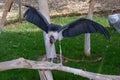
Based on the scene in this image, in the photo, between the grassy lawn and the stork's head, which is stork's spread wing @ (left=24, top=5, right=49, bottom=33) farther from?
the grassy lawn

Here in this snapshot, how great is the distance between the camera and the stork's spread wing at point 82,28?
2113 mm

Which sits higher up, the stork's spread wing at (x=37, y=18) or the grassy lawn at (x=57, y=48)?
the stork's spread wing at (x=37, y=18)

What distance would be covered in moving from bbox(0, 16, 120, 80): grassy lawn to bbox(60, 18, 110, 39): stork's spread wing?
1348 mm

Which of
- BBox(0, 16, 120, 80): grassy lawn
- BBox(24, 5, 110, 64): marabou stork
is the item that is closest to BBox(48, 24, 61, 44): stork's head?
BBox(24, 5, 110, 64): marabou stork

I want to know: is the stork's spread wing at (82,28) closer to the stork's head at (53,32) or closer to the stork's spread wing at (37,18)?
the stork's head at (53,32)

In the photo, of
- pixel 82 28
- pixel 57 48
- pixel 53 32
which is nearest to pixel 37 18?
pixel 53 32

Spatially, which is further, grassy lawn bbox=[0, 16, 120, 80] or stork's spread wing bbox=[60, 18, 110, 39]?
grassy lawn bbox=[0, 16, 120, 80]

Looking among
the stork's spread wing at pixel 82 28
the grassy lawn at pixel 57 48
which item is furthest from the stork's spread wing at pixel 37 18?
the grassy lawn at pixel 57 48

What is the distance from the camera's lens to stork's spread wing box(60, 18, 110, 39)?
211 cm

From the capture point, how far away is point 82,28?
2.15 meters

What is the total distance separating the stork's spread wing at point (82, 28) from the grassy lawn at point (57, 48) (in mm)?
1348

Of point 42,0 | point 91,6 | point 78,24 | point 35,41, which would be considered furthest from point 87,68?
point 78,24

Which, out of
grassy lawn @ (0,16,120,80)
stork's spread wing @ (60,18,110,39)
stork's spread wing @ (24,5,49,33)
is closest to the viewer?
stork's spread wing @ (60,18,110,39)

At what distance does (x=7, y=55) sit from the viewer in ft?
14.5
